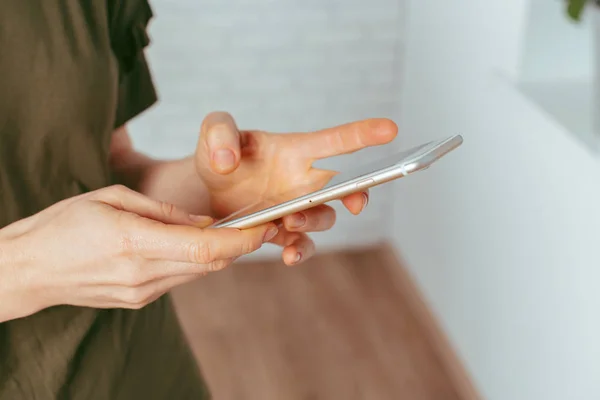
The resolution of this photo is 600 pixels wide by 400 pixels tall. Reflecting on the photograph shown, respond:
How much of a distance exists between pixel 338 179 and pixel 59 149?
27cm

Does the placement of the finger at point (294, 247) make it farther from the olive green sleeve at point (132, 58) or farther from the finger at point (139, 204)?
the olive green sleeve at point (132, 58)

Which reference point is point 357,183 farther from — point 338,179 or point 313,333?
point 313,333

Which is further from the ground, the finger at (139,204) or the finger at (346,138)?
the finger at (346,138)

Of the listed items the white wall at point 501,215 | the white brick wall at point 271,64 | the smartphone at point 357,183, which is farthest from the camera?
the white brick wall at point 271,64

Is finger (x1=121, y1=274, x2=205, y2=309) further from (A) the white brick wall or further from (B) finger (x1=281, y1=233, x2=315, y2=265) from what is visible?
(A) the white brick wall

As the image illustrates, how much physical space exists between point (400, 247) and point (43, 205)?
1.50 meters

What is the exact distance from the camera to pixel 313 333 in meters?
1.75

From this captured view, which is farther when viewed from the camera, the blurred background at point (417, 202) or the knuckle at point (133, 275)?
the blurred background at point (417, 202)

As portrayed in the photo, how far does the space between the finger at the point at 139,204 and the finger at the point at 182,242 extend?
37 millimetres

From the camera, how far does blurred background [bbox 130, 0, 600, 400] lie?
1.09 metres

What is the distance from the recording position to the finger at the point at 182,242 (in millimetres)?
456

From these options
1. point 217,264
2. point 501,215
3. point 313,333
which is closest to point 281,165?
point 217,264

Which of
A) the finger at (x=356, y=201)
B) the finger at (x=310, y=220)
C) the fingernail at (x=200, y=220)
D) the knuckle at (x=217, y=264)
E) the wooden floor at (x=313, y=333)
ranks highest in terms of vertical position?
the fingernail at (x=200, y=220)

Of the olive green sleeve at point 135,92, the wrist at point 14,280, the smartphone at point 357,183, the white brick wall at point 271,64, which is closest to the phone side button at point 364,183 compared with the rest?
the smartphone at point 357,183
